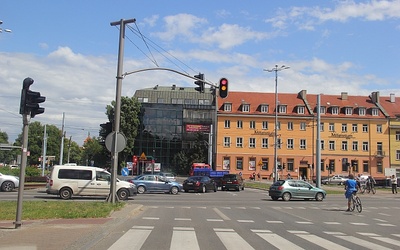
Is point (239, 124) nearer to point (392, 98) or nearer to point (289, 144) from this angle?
point (289, 144)

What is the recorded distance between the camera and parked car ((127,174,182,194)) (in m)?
33.4

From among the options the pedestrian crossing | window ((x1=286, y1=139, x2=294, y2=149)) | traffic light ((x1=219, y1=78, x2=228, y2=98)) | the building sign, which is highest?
the building sign

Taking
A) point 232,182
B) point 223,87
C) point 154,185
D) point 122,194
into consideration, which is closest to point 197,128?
point 232,182

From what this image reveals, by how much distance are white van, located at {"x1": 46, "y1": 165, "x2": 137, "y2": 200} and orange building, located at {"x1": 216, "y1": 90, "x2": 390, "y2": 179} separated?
53.9 meters

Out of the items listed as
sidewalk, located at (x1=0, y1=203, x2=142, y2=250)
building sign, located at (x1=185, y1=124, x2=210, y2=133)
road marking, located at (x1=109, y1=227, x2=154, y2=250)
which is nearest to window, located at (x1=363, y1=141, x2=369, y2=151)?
building sign, located at (x1=185, y1=124, x2=210, y2=133)

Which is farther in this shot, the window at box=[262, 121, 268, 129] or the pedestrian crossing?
the window at box=[262, 121, 268, 129]

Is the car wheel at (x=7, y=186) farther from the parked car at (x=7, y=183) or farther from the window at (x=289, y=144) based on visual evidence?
the window at (x=289, y=144)

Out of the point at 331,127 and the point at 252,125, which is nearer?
the point at 252,125

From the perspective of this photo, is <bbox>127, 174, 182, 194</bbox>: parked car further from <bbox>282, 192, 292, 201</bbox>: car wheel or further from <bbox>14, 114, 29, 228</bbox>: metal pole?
<bbox>14, 114, 29, 228</bbox>: metal pole

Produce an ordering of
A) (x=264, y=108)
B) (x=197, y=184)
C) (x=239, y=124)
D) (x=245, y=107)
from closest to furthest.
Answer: (x=197, y=184), (x=239, y=124), (x=245, y=107), (x=264, y=108)

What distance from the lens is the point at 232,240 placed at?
10945mm

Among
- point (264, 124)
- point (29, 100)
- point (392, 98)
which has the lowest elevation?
point (29, 100)

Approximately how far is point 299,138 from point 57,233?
238 feet

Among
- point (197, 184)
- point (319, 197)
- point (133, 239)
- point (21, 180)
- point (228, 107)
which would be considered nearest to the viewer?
point (133, 239)
